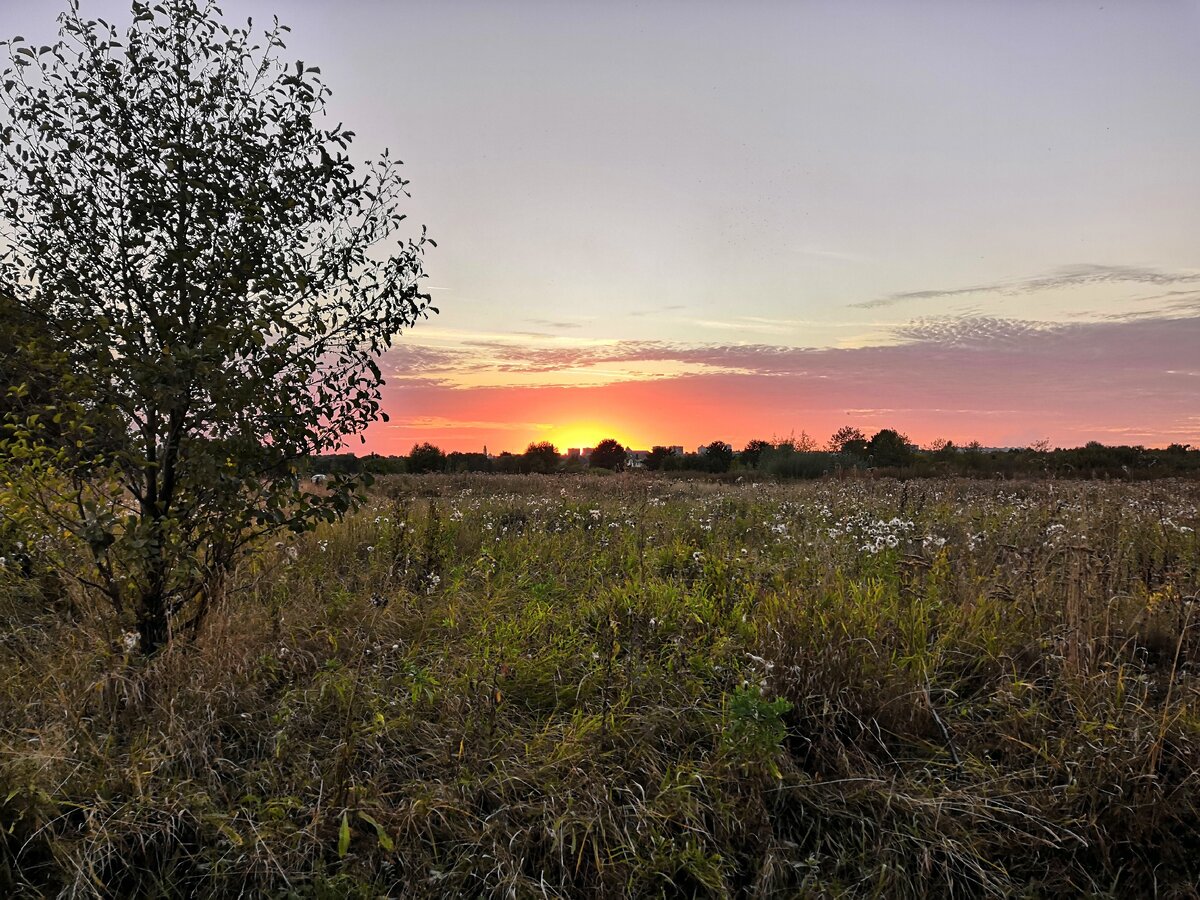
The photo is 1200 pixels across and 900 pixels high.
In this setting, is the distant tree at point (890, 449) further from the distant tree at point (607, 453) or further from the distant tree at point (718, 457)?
the distant tree at point (607, 453)

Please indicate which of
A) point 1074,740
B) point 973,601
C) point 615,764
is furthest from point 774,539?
point 615,764

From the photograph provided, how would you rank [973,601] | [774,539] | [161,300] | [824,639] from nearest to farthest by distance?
[824,639], [161,300], [973,601], [774,539]

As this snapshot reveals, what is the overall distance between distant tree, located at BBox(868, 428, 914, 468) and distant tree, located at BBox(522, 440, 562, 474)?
12.7 meters

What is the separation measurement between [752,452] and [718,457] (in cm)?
226

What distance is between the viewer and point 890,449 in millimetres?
26359

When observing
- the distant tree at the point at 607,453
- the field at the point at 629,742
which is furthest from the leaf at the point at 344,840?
the distant tree at the point at 607,453

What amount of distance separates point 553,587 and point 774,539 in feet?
10.1

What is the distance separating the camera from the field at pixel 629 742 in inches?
97.3

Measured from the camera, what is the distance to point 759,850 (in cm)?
253

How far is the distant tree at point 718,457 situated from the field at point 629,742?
80.9 feet

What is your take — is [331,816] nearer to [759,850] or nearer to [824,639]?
[759,850]

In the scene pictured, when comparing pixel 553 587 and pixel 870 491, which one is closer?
pixel 553 587

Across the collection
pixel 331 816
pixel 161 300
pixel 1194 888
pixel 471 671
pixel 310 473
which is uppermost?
pixel 161 300

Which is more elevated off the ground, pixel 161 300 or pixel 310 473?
pixel 161 300
